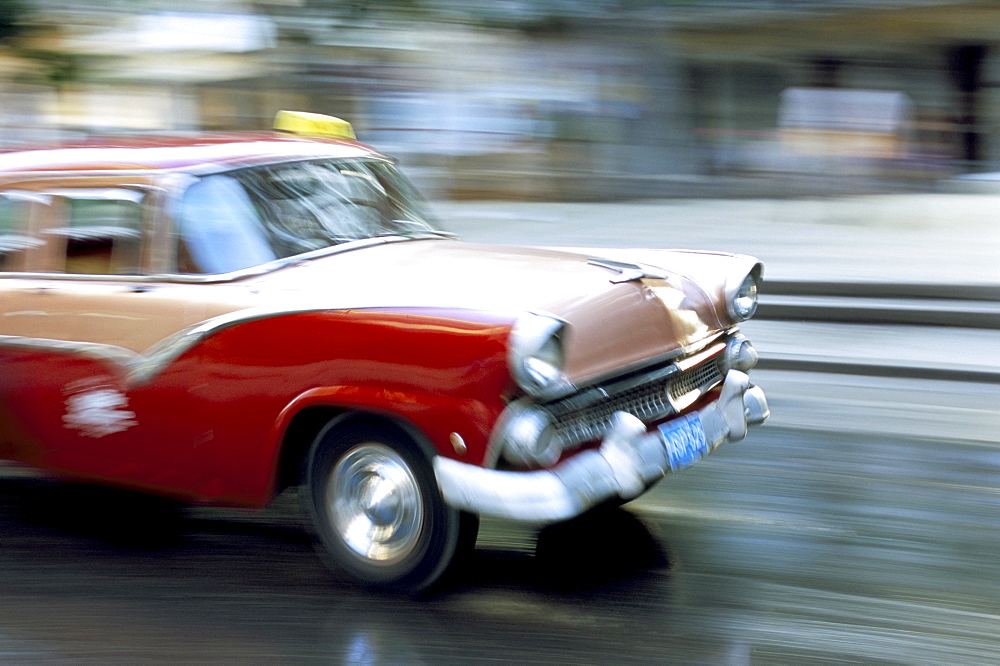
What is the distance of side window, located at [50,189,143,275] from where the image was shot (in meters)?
4.30

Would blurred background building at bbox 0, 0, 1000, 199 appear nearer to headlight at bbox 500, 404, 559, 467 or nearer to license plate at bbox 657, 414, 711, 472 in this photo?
license plate at bbox 657, 414, 711, 472

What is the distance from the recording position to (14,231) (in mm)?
4594

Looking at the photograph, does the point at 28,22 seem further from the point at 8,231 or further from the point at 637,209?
the point at 8,231

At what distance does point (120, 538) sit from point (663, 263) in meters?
2.39

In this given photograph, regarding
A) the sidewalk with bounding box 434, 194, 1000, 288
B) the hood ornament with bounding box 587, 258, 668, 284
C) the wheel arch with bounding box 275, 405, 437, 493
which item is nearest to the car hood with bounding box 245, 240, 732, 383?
the hood ornament with bounding box 587, 258, 668, 284

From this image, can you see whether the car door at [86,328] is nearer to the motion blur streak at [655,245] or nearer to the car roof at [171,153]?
the car roof at [171,153]

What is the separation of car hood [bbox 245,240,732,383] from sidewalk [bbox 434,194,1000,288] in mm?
4775

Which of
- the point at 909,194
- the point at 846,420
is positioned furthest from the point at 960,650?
the point at 909,194

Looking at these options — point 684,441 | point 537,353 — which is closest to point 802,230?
point 684,441

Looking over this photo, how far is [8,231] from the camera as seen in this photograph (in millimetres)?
4613

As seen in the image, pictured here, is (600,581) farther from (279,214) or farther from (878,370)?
(878,370)

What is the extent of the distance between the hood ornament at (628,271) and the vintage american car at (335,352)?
1 centimetres

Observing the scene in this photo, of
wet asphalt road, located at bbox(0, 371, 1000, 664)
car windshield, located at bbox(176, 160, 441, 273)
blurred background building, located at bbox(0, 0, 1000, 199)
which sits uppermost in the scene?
blurred background building, located at bbox(0, 0, 1000, 199)

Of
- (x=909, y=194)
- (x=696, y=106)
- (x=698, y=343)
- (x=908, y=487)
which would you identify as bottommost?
(x=908, y=487)
